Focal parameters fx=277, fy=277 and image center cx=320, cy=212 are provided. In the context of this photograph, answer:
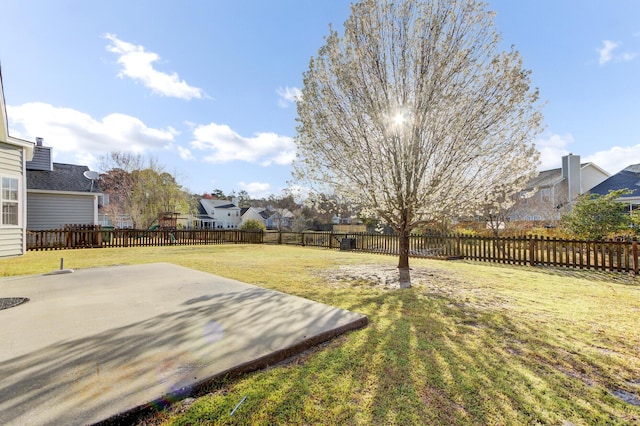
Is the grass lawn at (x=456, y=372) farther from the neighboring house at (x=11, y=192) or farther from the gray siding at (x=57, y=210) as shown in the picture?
the gray siding at (x=57, y=210)

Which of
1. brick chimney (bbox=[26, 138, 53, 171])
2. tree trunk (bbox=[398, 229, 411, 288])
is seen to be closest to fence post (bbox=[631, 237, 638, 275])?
tree trunk (bbox=[398, 229, 411, 288])

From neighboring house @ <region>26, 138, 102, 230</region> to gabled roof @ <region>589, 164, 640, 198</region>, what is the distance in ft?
125

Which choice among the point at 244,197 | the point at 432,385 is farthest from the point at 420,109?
the point at 244,197

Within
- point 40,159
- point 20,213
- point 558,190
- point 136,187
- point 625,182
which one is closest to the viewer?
point 20,213

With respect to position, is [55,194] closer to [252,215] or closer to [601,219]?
[601,219]

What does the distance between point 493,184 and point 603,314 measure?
2.81 meters

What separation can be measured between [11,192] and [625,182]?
36901 mm

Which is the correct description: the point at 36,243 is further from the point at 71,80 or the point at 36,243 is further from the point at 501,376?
the point at 501,376

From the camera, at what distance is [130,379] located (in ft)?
6.96

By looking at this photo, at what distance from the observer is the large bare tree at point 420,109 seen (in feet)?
18.1

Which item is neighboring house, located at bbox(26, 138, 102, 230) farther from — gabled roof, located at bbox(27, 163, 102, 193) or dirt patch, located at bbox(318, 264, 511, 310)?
dirt patch, located at bbox(318, 264, 511, 310)

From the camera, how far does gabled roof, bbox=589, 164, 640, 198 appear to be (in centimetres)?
2127

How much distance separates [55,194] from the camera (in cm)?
1689

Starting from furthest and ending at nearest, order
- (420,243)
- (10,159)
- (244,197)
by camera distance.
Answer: (244,197) → (420,243) → (10,159)
